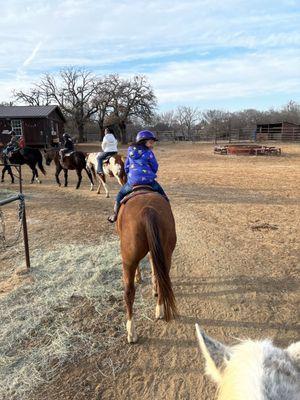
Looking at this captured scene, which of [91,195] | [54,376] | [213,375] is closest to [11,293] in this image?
[54,376]

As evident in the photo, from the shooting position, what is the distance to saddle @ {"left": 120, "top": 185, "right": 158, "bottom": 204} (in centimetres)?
415

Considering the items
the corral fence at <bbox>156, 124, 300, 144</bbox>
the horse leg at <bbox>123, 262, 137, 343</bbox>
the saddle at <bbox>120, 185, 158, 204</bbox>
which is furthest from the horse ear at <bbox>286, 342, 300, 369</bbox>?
the corral fence at <bbox>156, 124, 300, 144</bbox>

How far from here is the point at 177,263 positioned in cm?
550

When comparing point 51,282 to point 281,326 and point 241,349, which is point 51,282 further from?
point 241,349

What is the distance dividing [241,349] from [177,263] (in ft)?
14.0

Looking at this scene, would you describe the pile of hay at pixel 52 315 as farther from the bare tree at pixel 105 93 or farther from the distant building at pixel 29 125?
the bare tree at pixel 105 93

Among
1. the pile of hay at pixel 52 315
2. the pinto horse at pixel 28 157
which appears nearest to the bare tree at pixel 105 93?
the pinto horse at pixel 28 157

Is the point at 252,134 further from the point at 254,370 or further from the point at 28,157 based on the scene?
the point at 254,370

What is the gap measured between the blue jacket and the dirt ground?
156 centimetres

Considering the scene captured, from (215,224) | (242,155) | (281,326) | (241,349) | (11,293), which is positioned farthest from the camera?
(242,155)

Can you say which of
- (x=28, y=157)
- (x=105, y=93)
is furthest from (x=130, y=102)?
(x=28, y=157)

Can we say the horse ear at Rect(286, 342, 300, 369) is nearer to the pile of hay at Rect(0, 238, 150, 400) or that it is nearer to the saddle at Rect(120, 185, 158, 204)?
the pile of hay at Rect(0, 238, 150, 400)

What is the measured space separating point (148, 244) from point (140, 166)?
A: 139 centimetres

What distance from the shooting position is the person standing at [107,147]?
10.8 meters
